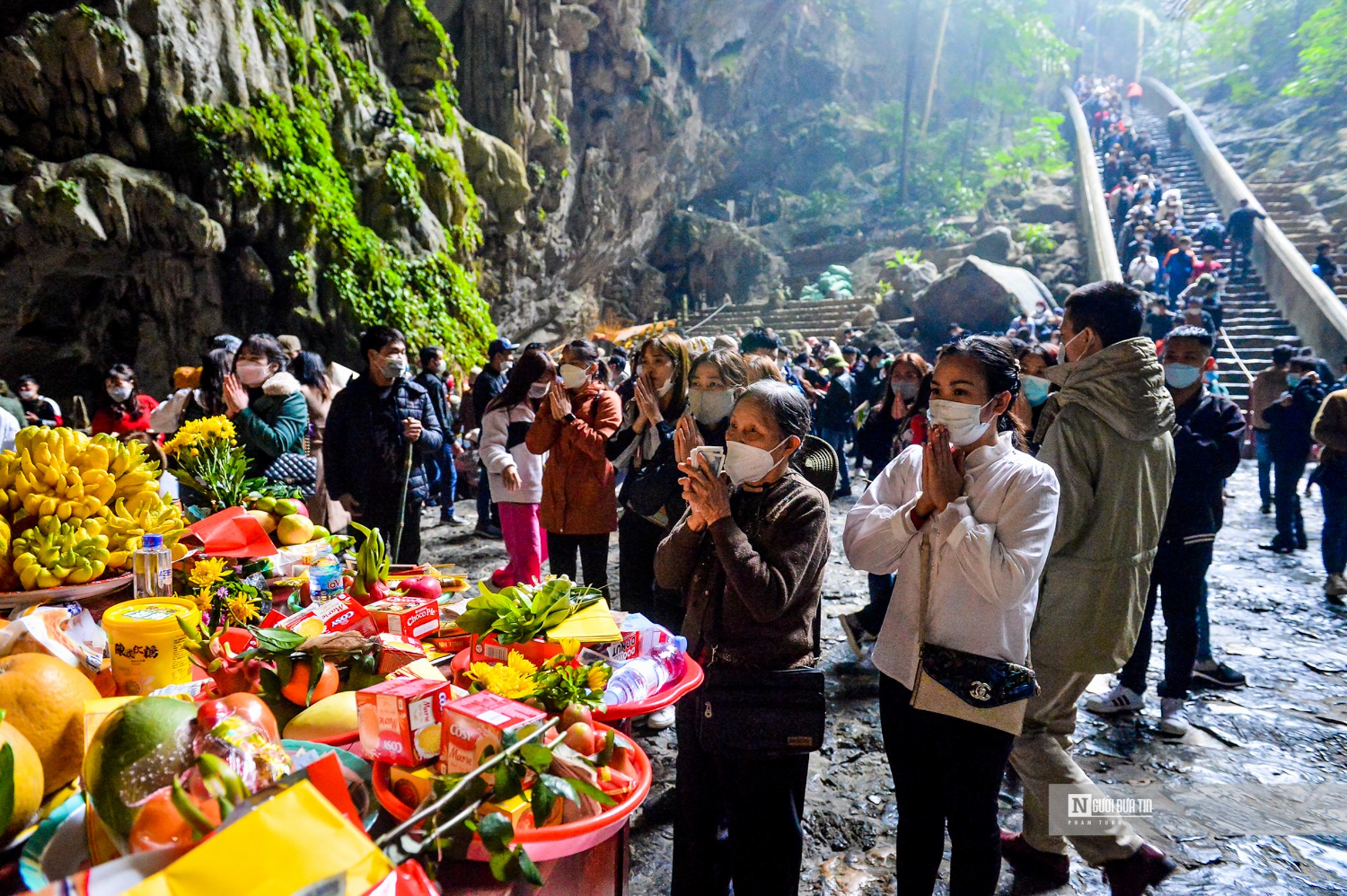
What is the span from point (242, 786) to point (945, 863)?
8.94 feet

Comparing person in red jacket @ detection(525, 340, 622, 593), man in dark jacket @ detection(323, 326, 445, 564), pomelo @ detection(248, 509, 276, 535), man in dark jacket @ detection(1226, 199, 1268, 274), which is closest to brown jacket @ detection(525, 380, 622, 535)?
person in red jacket @ detection(525, 340, 622, 593)

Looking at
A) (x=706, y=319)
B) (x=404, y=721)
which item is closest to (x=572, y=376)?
(x=404, y=721)

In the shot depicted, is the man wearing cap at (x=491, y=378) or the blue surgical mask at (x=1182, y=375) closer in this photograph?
the blue surgical mask at (x=1182, y=375)

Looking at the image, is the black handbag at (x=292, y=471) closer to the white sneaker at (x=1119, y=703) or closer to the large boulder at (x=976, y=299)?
the white sneaker at (x=1119, y=703)

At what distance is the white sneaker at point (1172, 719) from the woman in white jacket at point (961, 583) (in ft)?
7.25

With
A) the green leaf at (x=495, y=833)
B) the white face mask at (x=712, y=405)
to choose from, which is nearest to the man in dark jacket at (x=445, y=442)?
the white face mask at (x=712, y=405)

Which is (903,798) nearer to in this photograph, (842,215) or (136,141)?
(136,141)

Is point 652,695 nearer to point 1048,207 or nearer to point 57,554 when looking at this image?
point 57,554

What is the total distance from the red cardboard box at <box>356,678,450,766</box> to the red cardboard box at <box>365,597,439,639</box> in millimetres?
627

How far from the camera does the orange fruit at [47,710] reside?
134 cm

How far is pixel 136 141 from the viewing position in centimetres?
1004

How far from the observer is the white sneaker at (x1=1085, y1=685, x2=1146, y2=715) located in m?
4.00

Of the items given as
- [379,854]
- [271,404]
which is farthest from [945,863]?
[271,404]

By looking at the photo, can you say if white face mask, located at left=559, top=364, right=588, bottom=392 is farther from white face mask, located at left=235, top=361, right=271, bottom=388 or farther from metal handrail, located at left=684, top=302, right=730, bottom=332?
metal handrail, located at left=684, top=302, right=730, bottom=332
